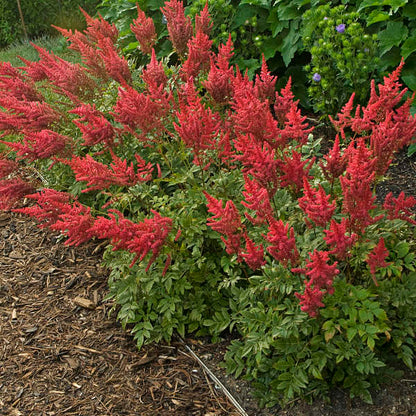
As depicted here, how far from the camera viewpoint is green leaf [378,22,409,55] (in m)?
4.30

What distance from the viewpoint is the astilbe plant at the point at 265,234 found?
2445 mm

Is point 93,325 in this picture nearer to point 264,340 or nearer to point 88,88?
point 264,340

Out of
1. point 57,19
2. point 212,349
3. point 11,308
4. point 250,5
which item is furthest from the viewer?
point 57,19

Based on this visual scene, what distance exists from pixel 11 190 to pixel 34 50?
7.57 metres

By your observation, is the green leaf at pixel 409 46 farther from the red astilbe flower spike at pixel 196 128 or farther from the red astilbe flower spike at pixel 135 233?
the red astilbe flower spike at pixel 135 233

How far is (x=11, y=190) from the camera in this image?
3.70 m

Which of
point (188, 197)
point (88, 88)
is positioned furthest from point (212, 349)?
point (88, 88)

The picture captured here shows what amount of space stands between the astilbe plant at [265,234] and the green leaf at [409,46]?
1398 millimetres

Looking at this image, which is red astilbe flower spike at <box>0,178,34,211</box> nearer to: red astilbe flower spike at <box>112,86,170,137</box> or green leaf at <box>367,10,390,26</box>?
red astilbe flower spike at <box>112,86,170,137</box>

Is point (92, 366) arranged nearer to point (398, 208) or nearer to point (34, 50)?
point (398, 208)

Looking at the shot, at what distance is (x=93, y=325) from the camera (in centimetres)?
355

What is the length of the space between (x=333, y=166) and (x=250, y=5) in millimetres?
3407

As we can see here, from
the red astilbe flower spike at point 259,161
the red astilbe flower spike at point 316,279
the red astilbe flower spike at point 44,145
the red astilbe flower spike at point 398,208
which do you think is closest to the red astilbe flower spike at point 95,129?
the red astilbe flower spike at point 44,145

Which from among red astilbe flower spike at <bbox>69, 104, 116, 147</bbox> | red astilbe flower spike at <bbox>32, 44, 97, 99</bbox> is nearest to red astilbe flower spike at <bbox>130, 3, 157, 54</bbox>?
red astilbe flower spike at <bbox>32, 44, 97, 99</bbox>
